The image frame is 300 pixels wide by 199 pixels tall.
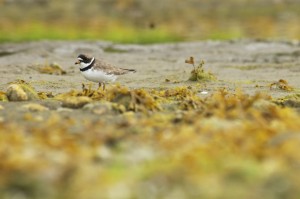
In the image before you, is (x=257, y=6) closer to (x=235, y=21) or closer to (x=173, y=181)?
(x=235, y=21)

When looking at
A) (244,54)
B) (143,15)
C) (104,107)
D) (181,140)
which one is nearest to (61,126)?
(104,107)

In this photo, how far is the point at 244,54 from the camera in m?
19.6

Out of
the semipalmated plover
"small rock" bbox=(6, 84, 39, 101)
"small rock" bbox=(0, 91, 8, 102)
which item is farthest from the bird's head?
"small rock" bbox=(6, 84, 39, 101)

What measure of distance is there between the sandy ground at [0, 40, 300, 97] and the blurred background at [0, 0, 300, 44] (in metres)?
2.16

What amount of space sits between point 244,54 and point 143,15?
35.6 feet

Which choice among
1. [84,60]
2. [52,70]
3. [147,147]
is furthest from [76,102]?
[52,70]

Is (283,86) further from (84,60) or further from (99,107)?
(99,107)

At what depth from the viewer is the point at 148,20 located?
2833 centimetres

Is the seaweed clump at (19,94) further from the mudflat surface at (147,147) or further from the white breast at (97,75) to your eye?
the white breast at (97,75)

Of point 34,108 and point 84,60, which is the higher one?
point 84,60

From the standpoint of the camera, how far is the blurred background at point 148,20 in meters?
24.8

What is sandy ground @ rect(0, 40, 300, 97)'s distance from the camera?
1253 cm

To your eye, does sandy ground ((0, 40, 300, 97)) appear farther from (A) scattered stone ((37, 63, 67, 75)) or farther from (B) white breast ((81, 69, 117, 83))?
(B) white breast ((81, 69, 117, 83))

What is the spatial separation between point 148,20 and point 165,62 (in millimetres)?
10736
